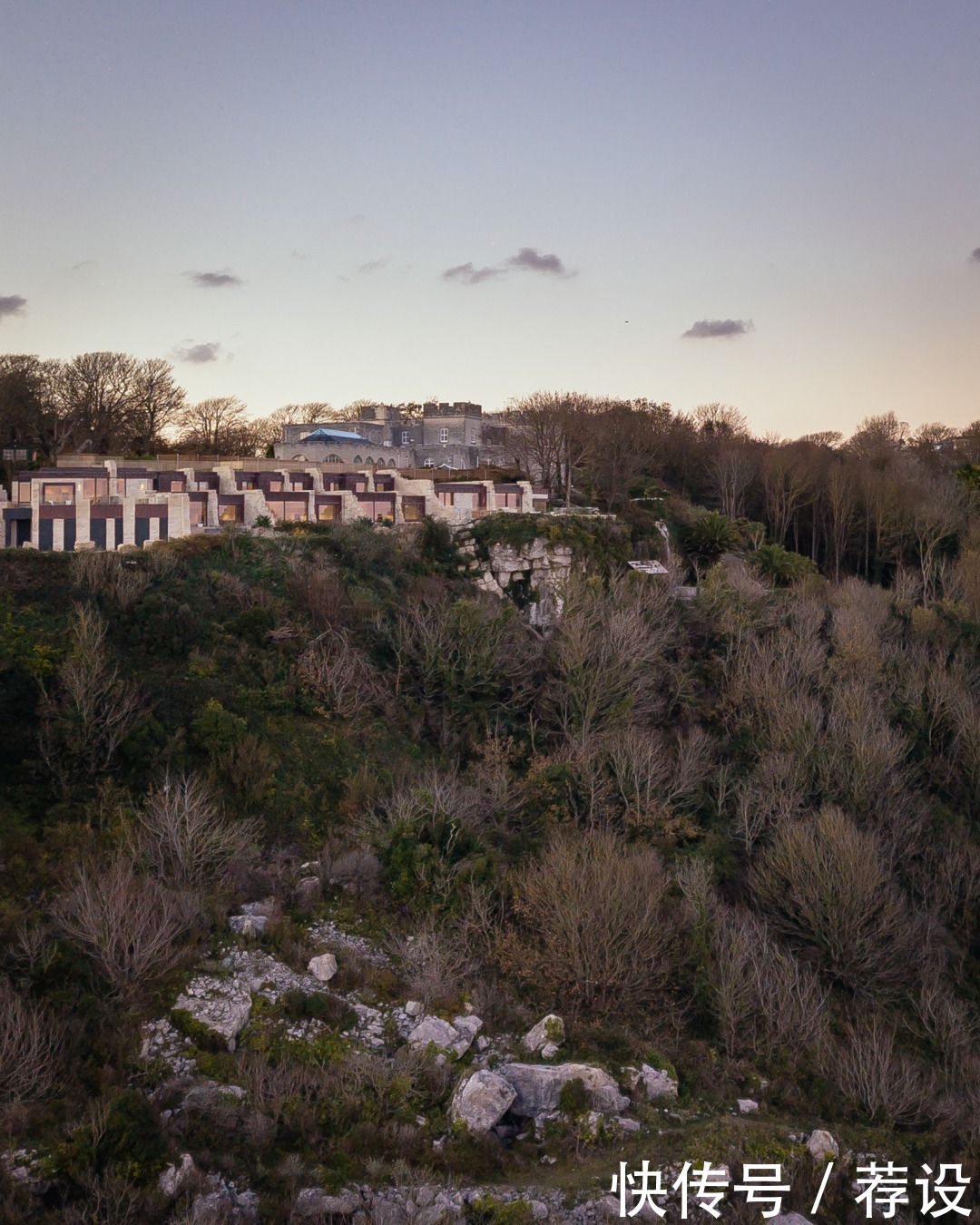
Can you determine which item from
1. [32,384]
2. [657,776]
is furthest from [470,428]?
[657,776]

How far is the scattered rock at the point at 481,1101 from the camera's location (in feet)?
39.4

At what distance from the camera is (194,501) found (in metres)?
36.4

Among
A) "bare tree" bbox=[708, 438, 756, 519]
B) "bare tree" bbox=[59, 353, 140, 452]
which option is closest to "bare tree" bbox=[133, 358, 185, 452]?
"bare tree" bbox=[59, 353, 140, 452]

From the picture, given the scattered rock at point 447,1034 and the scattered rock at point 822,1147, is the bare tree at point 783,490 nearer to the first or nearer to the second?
the scattered rock at point 447,1034

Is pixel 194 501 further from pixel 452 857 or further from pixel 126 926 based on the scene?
pixel 126 926

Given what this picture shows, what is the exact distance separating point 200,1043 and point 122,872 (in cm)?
305

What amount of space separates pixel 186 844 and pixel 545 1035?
6497 millimetres

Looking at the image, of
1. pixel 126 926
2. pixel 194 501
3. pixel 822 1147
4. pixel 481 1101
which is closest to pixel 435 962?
pixel 481 1101

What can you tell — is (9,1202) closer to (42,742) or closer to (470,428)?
(42,742)

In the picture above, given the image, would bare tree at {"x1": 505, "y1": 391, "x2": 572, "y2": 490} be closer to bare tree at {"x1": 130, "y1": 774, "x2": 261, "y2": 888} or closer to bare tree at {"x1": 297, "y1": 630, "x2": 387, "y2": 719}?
bare tree at {"x1": 297, "y1": 630, "x2": 387, "y2": 719}

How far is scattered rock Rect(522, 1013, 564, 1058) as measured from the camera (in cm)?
1364

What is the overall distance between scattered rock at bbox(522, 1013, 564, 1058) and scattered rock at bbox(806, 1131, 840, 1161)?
11.4 ft

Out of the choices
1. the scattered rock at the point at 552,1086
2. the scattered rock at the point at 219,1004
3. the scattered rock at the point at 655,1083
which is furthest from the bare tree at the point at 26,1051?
the scattered rock at the point at 655,1083

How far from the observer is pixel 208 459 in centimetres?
5078
